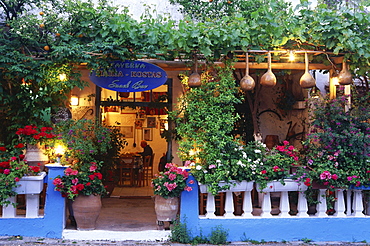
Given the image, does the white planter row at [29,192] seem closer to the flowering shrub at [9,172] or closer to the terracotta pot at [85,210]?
the flowering shrub at [9,172]

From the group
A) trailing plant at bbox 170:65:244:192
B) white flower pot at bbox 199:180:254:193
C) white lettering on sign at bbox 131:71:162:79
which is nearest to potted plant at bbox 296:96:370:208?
white flower pot at bbox 199:180:254:193

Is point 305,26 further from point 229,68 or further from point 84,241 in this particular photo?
point 84,241

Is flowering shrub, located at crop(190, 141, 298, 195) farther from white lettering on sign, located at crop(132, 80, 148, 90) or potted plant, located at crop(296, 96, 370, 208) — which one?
white lettering on sign, located at crop(132, 80, 148, 90)

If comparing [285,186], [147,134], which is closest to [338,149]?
[285,186]

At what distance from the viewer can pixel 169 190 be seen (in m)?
6.50

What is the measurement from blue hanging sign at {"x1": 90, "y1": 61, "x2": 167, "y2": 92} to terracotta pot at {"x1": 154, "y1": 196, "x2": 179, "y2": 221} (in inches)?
85.2

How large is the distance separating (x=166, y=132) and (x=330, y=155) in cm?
462

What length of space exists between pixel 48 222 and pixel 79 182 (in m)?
0.85

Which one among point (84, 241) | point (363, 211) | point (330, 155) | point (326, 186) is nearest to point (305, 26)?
point (330, 155)

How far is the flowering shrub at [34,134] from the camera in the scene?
704 cm

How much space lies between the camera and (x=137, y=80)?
24.7ft

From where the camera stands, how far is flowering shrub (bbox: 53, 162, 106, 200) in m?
6.50

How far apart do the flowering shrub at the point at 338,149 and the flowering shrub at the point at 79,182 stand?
346 centimetres

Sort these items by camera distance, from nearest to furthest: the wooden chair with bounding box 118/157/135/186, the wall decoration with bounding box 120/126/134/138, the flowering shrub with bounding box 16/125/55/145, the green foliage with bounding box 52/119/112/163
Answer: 1. the green foliage with bounding box 52/119/112/163
2. the flowering shrub with bounding box 16/125/55/145
3. the wooden chair with bounding box 118/157/135/186
4. the wall decoration with bounding box 120/126/134/138
